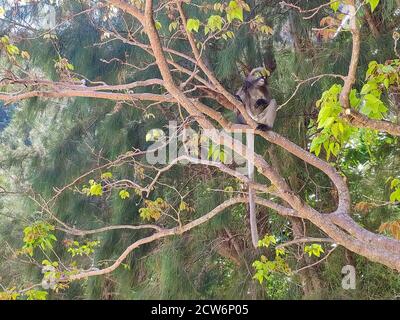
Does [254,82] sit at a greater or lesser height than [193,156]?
greater

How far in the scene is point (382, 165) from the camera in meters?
3.58

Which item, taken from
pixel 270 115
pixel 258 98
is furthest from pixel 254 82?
pixel 270 115

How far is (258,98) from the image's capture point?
3873mm

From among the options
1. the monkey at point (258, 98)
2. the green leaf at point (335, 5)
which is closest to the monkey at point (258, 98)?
the monkey at point (258, 98)

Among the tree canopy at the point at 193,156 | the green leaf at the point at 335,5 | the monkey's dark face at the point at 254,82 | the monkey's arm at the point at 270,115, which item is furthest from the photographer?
the monkey's dark face at the point at 254,82

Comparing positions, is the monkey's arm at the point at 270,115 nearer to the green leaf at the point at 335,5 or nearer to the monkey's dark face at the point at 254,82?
the monkey's dark face at the point at 254,82

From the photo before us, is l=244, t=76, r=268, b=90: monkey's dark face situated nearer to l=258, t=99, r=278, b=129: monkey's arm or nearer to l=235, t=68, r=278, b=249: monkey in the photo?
l=235, t=68, r=278, b=249: monkey

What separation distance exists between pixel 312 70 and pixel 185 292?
69.0 inches

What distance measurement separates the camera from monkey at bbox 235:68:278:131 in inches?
135

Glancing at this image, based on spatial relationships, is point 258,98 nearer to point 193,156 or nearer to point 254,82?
point 254,82

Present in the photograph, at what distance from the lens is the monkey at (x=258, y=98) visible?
344 centimetres

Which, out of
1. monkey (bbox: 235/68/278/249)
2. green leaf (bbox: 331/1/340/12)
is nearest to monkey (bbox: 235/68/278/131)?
monkey (bbox: 235/68/278/249)

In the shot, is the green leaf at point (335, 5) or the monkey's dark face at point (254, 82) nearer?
the green leaf at point (335, 5)
